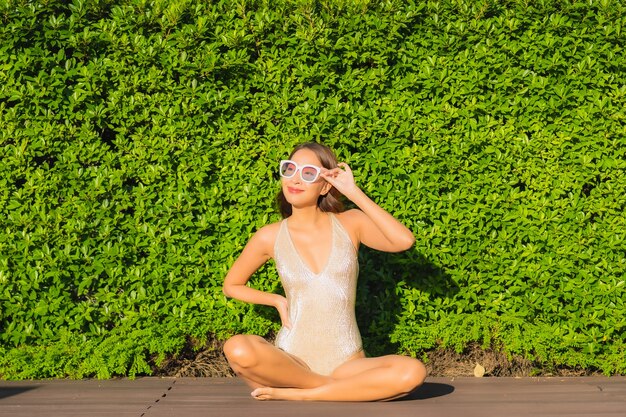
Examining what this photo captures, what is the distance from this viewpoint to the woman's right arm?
5.81 m

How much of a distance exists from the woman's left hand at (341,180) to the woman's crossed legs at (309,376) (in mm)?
937

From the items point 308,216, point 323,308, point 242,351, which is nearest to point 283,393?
point 242,351

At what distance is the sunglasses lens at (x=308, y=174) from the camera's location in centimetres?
556

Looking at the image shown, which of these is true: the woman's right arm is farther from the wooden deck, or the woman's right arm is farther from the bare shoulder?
the wooden deck

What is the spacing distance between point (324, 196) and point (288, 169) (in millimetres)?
321

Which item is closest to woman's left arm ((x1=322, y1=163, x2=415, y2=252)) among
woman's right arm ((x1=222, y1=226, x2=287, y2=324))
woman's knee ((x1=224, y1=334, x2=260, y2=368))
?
woman's right arm ((x1=222, y1=226, x2=287, y2=324))

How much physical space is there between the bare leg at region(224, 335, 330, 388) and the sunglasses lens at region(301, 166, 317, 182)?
939 mm

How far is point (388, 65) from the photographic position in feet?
21.5

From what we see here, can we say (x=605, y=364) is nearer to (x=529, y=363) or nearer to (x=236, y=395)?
(x=529, y=363)

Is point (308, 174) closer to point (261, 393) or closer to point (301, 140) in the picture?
point (301, 140)

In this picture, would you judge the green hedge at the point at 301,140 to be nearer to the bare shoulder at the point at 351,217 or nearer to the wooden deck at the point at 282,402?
the wooden deck at the point at 282,402

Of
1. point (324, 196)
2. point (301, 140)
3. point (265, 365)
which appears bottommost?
point (265, 365)

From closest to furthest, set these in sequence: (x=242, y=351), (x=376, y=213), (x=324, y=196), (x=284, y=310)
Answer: (x=242, y=351) → (x=376, y=213) → (x=284, y=310) → (x=324, y=196)

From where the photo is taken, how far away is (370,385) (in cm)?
520
